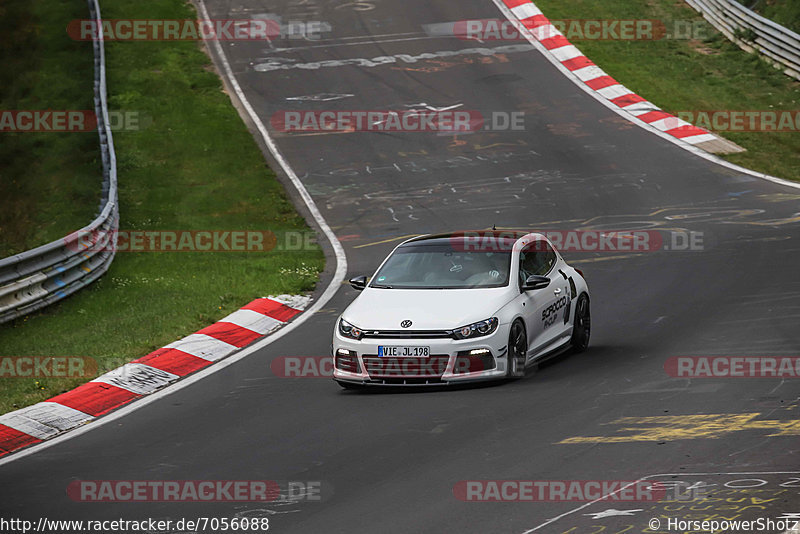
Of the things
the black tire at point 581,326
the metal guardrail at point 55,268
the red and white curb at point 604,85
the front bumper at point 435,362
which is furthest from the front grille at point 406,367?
the red and white curb at point 604,85

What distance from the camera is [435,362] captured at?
37.0ft

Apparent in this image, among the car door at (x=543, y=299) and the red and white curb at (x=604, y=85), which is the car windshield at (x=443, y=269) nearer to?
the car door at (x=543, y=299)

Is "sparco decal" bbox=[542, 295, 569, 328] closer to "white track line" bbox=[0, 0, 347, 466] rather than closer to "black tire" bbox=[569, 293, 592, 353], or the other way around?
"black tire" bbox=[569, 293, 592, 353]

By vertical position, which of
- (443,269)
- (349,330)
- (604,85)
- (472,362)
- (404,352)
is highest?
(604,85)

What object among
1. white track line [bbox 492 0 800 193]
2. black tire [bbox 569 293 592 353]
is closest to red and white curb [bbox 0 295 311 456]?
black tire [bbox 569 293 592 353]

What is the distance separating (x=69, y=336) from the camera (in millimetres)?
14828

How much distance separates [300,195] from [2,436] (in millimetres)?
13187

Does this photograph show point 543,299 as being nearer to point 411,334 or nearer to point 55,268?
point 411,334

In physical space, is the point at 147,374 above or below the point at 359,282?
below

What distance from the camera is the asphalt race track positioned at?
26.8 feet

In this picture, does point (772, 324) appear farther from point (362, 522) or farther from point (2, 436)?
point (2, 436)

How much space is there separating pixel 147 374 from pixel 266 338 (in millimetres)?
2049

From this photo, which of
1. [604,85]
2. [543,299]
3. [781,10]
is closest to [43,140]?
[604,85]

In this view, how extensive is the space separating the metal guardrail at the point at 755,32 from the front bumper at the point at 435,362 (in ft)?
70.8
